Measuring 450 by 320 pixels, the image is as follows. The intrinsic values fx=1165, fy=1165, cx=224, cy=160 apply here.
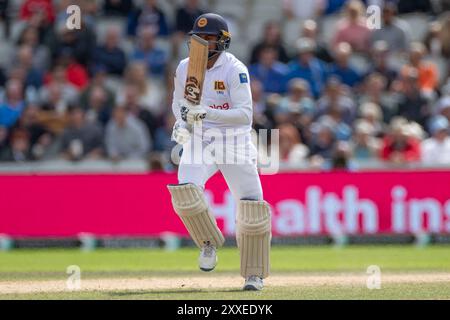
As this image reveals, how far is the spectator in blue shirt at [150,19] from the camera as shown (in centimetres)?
1739

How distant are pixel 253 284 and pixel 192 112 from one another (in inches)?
54.2

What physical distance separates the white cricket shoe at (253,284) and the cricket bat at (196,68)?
139 centimetres

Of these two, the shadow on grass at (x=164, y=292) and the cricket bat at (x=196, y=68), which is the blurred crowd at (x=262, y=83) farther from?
the cricket bat at (x=196, y=68)

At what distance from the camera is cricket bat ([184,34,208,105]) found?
850 centimetres

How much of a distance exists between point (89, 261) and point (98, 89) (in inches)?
172

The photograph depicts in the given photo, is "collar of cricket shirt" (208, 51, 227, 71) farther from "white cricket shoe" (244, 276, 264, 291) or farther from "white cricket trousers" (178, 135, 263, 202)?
"white cricket shoe" (244, 276, 264, 291)

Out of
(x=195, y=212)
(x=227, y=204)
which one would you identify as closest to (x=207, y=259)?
(x=195, y=212)

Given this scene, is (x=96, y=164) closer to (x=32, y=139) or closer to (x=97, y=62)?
(x=32, y=139)

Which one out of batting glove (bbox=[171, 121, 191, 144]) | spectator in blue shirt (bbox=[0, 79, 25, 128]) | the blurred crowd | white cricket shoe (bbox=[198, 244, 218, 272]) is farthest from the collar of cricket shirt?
spectator in blue shirt (bbox=[0, 79, 25, 128])

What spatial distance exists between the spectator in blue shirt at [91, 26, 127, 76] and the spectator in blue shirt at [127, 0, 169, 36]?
1.22 ft

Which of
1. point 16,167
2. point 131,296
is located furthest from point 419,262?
point 16,167

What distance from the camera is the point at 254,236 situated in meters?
8.75

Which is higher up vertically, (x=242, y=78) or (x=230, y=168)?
(x=242, y=78)

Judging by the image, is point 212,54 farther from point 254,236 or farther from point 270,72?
point 270,72
